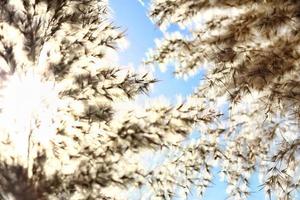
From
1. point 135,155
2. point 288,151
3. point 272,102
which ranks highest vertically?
point 272,102

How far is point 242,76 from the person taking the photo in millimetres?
7270

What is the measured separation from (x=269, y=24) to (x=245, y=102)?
1.10 metres

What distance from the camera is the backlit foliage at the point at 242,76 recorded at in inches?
275

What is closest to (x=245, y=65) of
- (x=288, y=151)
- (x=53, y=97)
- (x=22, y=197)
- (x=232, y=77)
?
(x=232, y=77)

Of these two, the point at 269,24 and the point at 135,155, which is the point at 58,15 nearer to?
the point at 135,155

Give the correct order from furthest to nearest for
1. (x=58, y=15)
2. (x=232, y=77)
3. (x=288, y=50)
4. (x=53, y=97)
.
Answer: (x=58, y=15), (x=53, y=97), (x=232, y=77), (x=288, y=50)

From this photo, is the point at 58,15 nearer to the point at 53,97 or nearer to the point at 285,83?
the point at 53,97

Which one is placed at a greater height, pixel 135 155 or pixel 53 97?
pixel 53 97

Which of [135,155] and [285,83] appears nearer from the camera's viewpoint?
[285,83]

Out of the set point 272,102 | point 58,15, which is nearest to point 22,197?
point 58,15

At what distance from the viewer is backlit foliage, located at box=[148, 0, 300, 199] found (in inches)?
275

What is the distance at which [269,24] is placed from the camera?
274 inches

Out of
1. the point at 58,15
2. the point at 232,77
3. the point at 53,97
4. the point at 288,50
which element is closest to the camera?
the point at 288,50

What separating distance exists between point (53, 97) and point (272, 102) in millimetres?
3315
